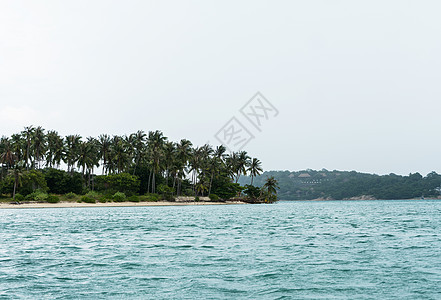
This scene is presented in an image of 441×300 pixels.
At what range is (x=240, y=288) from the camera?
39.2 ft

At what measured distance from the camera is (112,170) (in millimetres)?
129625

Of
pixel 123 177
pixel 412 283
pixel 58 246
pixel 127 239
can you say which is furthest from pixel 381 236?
pixel 123 177

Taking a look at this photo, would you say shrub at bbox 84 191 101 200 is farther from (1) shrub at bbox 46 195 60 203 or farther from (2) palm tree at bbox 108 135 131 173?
(2) palm tree at bbox 108 135 131 173

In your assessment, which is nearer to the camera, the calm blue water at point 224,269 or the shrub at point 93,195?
the calm blue water at point 224,269

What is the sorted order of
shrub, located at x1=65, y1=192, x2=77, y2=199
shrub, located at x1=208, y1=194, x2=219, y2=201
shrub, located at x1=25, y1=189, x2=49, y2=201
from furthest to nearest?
shrub, located at x1=208, y1=194, x2=219, y2=201 < shrub, located at x1=65, y1=192, x2=77, y2=199 < shrub, located at x1=25, y1=189, x2=49, y2=201

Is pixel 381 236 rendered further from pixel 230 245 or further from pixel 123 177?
pixel 123 177

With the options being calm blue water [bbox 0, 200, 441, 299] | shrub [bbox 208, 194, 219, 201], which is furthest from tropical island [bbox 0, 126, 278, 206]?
calm blue water [bbox 0, 200, 441, 299]

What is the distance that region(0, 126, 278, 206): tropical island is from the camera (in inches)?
3848

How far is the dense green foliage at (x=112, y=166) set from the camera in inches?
4126

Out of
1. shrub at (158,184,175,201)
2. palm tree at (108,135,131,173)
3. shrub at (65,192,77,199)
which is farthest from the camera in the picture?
palm tree at (108,135,131,173)

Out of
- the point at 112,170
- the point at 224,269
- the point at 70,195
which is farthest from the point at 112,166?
the point at 224,269

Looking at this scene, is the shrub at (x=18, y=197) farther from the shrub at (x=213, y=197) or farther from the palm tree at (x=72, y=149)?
the shrub at (x=213, y=197)

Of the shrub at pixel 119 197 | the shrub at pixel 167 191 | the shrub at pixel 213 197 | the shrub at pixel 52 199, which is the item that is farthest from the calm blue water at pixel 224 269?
the shrub at pixel 213 197

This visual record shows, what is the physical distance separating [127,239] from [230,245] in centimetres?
734
